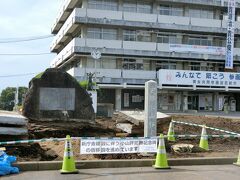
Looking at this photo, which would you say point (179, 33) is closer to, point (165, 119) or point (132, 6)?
point (132, 6)

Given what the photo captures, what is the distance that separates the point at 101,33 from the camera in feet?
156

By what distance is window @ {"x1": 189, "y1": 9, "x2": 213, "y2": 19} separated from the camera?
51.8 meters

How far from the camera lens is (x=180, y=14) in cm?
5131

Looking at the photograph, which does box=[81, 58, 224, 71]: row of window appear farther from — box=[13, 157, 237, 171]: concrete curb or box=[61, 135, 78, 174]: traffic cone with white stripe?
box=[61, 135, 78, 174]: traffic cone with white stripe

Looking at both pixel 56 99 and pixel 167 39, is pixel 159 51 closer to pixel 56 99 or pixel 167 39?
pixel 167 39

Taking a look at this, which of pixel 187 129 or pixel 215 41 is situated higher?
pixel 215 41

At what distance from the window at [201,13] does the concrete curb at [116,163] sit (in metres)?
41.9

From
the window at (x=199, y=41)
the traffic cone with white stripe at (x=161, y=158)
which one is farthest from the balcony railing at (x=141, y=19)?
the traffic cone with white stripe at (x=161, y=158)

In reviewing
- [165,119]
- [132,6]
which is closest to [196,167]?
[165,119]

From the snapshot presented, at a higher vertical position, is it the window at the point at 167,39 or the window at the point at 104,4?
the window at the point at 104,4

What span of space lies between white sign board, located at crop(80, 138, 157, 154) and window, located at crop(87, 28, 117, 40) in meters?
37.1

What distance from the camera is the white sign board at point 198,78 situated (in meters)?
46.5

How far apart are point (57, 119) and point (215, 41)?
1548 inches

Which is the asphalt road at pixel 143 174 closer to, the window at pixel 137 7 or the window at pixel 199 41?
the window at pixel 137 7
